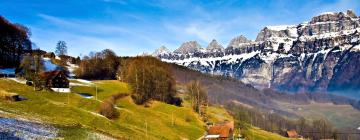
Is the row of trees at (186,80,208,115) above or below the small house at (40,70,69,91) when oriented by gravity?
below

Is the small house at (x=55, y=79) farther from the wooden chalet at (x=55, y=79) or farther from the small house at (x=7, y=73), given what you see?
the small house at (x=7, y=73)

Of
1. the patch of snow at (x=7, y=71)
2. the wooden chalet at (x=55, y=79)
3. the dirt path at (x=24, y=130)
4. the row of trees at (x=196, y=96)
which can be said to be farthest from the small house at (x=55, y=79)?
the dirt path at (x=24, y=130)

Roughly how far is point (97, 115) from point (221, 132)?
181ft

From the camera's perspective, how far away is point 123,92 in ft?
557

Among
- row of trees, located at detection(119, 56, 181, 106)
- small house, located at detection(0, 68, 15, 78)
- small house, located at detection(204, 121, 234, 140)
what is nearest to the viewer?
small house, located at detection(204, 121, 234, 140)

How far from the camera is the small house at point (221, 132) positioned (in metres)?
132

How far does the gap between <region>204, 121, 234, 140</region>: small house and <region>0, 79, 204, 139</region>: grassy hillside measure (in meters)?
3.19

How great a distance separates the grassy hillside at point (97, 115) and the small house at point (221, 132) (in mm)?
3190

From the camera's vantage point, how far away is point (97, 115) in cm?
9369

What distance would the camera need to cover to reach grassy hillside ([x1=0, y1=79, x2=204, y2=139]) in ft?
227

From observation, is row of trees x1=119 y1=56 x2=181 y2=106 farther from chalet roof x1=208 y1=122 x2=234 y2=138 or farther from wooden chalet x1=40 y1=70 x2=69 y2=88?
chalet roof x1=208 y1=122 x2=234 y2=138

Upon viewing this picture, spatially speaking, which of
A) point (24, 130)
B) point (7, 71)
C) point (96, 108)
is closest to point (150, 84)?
point (96, 108)

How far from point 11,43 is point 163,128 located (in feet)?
376

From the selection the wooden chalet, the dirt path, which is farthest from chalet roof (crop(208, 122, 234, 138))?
the dirt path
